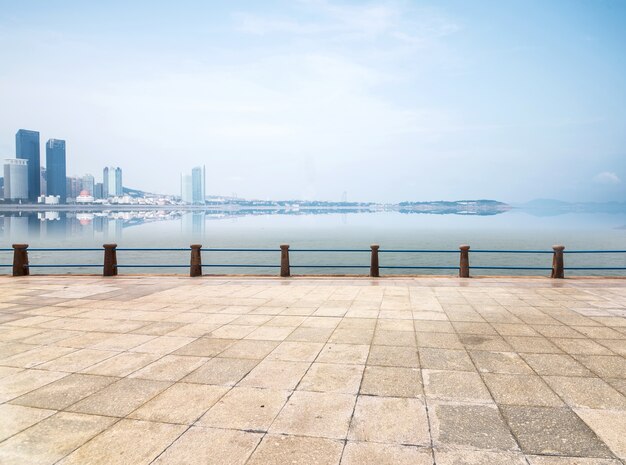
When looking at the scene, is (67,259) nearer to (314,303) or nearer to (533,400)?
(314,303)

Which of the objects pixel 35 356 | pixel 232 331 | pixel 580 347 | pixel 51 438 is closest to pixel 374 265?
pixel 232 331

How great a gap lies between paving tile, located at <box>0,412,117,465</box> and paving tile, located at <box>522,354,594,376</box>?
5.69 meters

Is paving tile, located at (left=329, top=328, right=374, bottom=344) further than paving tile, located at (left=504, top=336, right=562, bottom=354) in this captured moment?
Yes

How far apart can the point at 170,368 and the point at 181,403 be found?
1246 mm

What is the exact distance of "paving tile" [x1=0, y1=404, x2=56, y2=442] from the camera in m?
4.27

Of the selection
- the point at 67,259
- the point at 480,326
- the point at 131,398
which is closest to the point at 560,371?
the point at 480,326

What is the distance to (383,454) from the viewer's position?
3.80 metres

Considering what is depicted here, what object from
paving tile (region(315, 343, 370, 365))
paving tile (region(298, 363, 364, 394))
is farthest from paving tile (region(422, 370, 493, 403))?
paving tile (region(315, 343, 370, 365))

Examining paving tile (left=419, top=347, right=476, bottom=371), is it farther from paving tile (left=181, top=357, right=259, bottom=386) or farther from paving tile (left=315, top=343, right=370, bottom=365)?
paving tile (left=181, top=357, right=259, bottom=386)

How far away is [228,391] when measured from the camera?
16.9 feet

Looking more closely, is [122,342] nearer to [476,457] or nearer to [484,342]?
[476,457]

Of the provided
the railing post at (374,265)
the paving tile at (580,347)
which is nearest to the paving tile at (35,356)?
the paving tile at (580,347)

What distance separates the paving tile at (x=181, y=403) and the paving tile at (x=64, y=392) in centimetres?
93

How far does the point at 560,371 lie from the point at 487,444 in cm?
257
